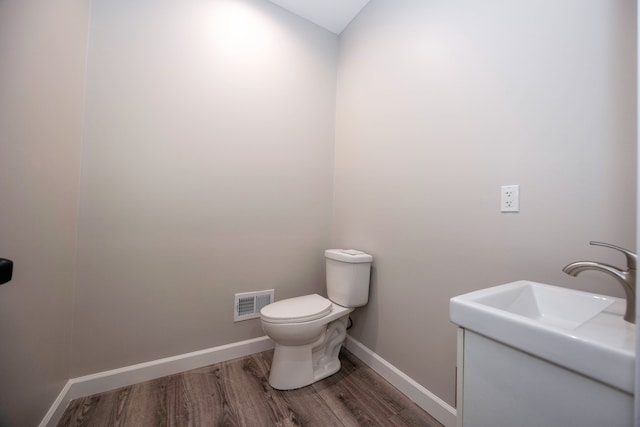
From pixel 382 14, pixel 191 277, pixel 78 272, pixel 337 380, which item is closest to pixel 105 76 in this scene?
pixel 78 272

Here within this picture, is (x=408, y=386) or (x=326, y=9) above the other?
(x=326, y=9)

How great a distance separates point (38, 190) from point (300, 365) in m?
1.48

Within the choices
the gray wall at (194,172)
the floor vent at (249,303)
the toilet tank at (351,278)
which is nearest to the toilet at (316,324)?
the toilet tank at (351,278)

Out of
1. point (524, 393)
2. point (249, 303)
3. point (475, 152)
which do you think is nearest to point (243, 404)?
point (249, 303)

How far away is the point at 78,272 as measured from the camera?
4.35 feet

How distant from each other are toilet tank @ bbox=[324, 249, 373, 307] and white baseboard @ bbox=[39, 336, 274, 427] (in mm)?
676

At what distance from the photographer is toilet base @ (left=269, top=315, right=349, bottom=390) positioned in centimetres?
143

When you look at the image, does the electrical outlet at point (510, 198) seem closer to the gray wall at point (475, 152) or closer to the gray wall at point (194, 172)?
the gray wall at point (475, 152)

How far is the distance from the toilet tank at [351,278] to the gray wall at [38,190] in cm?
143

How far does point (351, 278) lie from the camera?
163 centimetres

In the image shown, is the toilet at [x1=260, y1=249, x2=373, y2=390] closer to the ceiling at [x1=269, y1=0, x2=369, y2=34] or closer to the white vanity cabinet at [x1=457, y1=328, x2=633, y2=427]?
the white vanity cabinet at [x1=457, y1=328, x2=633, y2=427]

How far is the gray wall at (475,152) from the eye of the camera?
82 cm

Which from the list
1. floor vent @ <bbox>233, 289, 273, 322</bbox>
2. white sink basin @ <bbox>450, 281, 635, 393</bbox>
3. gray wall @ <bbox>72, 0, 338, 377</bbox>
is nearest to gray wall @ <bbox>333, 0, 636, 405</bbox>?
white sink basin @ <bbox>450, 281, 635, 393</bbox>

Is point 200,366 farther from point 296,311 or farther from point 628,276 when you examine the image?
point 628,276
